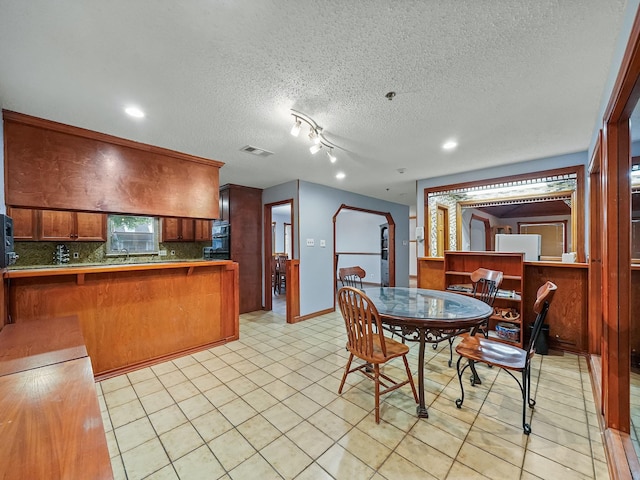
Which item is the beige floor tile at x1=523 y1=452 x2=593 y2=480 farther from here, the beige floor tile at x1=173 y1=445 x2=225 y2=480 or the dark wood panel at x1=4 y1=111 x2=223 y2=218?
the dark wood panel at x1=4 y1=111 x2=223 y2=218

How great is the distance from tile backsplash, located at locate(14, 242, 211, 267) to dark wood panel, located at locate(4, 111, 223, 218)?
2.09m

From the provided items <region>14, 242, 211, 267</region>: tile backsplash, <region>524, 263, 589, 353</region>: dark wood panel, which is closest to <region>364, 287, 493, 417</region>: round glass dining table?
<region>524, 263, 589, 353</region>: dark wood panel

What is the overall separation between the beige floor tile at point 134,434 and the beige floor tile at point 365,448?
131 centimetres

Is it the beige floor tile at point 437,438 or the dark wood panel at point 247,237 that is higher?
the dark wood panel at point 247,237

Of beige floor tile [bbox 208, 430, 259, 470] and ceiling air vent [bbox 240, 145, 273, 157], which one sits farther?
ceiling air vent [bbox 240, 145, 273, 157]

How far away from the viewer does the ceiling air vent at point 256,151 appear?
3069 millimetres

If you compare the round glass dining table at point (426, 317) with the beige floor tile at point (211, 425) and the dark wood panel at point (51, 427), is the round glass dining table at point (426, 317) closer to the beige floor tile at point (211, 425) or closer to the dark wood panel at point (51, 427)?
the beige floor tile at point (211, 425)

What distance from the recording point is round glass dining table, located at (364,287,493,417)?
1944mm

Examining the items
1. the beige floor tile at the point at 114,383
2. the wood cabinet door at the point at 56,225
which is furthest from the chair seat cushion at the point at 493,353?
the wood cabinet door at the point at 56,225

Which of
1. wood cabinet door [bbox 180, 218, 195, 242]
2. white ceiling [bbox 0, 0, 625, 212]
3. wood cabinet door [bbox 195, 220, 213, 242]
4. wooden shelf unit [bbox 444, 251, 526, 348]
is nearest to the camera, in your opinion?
white ceiling [bbox 0, 0, 625, 212]

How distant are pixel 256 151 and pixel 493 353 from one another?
3.06 metres

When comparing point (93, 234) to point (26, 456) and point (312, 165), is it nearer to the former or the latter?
point (312, 165)

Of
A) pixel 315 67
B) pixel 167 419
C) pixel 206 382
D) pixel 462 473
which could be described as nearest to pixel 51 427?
pixel 167 419

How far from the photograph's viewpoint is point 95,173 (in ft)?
8.74
